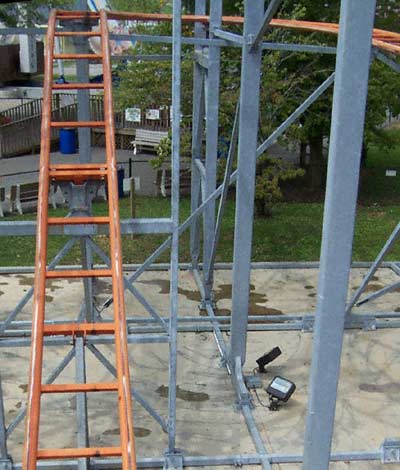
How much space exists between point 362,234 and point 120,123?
1365 cm

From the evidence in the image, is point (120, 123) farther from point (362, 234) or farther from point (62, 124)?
point (62, 124)

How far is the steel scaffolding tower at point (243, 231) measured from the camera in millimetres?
3812

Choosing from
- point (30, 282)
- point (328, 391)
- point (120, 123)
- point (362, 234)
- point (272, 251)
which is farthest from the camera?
point (120, 123)

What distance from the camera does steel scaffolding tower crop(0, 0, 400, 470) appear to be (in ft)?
12.5

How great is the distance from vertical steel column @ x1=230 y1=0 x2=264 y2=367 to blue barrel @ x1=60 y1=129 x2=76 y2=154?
15.7m

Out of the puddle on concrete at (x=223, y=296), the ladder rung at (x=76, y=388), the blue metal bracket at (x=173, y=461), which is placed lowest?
the blue metal bracket at (x=173, y=461)

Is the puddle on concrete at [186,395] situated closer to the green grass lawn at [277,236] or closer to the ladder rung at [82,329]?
the ladder rung at [82,329]

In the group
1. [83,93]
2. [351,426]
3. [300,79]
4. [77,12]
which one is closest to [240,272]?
[351,426]

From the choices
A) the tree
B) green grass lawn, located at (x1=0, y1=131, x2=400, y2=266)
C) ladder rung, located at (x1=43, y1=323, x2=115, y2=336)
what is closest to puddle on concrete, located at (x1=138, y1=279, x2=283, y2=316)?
green grass lawn, located at (x1=0, y1=131, x2=400, y2=266)

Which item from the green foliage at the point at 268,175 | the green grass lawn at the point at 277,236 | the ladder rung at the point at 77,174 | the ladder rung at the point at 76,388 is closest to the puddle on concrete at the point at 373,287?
the green grass lawn at the point at 277,236

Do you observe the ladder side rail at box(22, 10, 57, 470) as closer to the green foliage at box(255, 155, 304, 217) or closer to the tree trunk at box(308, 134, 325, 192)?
the green foliage at box(255, 155, 304, 217)

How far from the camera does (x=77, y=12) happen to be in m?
7.55

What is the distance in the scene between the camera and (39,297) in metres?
4.90

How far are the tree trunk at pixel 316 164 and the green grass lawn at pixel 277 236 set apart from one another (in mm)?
1300
